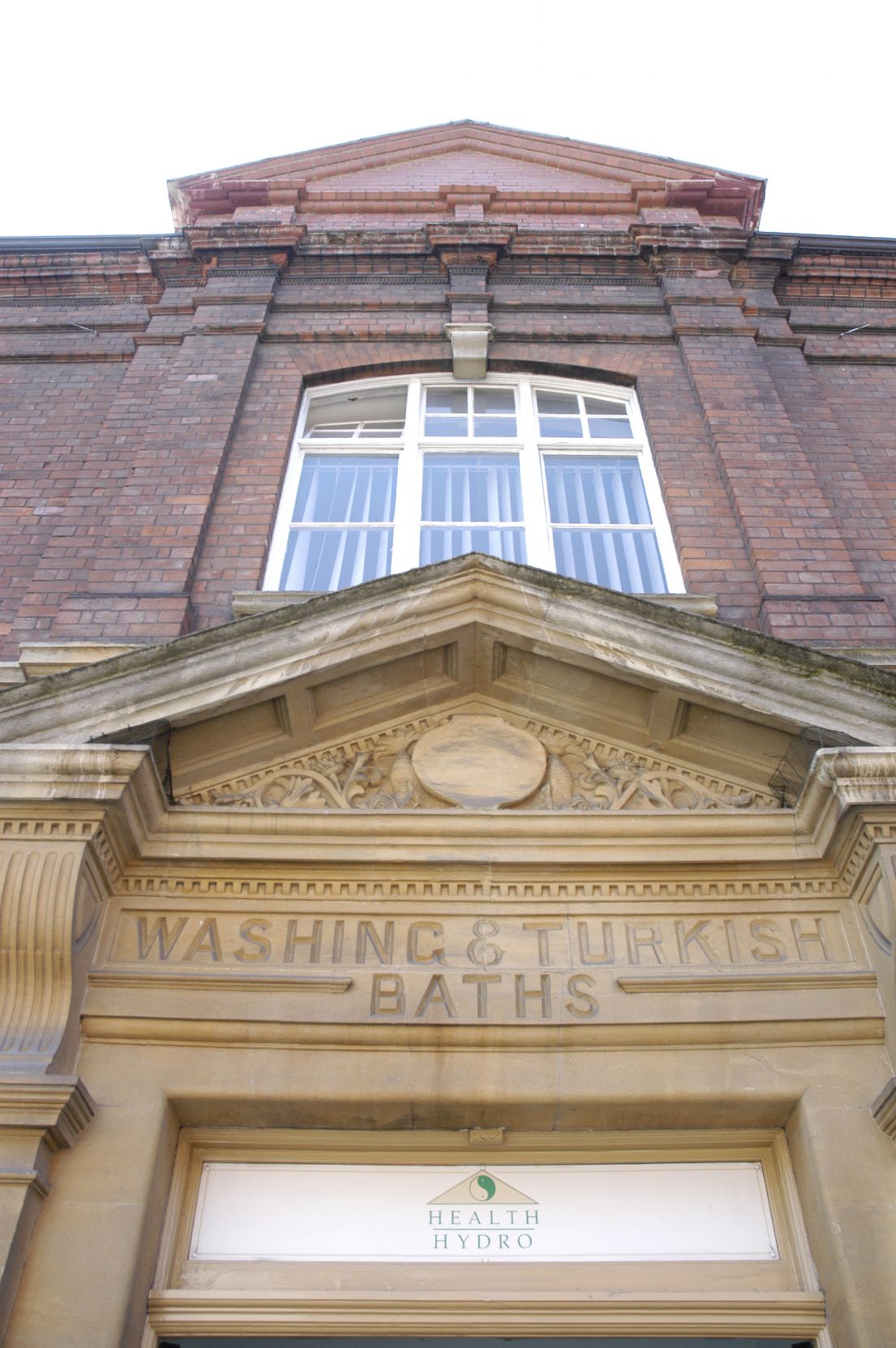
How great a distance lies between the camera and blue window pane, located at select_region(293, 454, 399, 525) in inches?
283

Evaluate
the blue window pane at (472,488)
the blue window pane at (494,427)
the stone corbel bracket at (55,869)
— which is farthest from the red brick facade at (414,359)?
the stone corbel bracket at (55,869)

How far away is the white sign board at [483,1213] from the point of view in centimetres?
400

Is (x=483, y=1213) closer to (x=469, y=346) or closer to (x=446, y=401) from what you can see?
(x=446, y=401)

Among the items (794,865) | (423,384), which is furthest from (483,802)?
(423,384)

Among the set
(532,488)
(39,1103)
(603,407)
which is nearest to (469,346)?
(603,407)

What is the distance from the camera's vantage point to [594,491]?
7.37m

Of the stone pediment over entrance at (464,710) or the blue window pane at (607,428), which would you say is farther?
the blue window pane at (607,428)

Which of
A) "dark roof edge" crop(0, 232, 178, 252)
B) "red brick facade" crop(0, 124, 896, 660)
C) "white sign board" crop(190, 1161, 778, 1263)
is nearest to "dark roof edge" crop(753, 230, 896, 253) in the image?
"red brick facade" crop(0, 124, 896, 660)

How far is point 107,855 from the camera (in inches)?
175

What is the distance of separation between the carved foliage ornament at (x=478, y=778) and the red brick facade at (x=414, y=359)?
1291 millimetres

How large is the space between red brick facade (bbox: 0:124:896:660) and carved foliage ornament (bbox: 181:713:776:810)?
1291 millimetres

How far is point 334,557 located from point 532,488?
1.46 m

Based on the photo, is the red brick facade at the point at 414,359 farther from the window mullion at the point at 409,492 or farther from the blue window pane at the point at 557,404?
the window mullion at the point at 409,492

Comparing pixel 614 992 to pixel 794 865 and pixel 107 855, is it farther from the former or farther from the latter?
pixel 107 855
